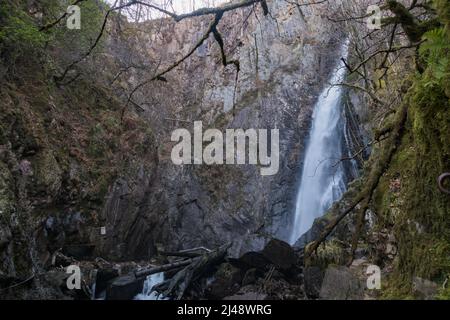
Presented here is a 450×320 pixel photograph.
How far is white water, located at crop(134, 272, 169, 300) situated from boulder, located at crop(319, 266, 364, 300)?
5.86 meters

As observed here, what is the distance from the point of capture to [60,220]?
9.67 meters

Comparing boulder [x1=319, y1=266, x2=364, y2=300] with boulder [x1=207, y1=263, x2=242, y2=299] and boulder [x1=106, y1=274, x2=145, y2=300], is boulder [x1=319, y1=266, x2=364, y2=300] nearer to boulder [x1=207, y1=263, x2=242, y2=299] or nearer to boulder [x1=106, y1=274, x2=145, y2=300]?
boulder [x1=207, y1=263, x2=242, y2=299]

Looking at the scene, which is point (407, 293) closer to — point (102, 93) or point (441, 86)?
point (441, 86)

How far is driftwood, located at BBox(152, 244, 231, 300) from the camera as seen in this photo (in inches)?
382

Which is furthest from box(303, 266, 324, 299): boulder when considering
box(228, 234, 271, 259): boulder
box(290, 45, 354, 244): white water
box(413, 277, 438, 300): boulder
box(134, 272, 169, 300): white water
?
box(290, 45, 354, 244): white water

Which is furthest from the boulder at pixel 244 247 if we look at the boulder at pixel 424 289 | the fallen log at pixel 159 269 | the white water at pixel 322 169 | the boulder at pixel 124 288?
the boulder at pixel 424 289

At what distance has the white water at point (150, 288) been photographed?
970cm

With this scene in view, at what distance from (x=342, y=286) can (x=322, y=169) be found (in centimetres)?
1182

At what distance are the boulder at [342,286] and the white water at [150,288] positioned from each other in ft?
19.2

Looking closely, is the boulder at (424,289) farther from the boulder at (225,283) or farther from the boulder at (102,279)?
the boulder at (102,279)

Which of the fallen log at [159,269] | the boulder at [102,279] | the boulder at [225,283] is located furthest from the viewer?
the fallen log at [159,269]
